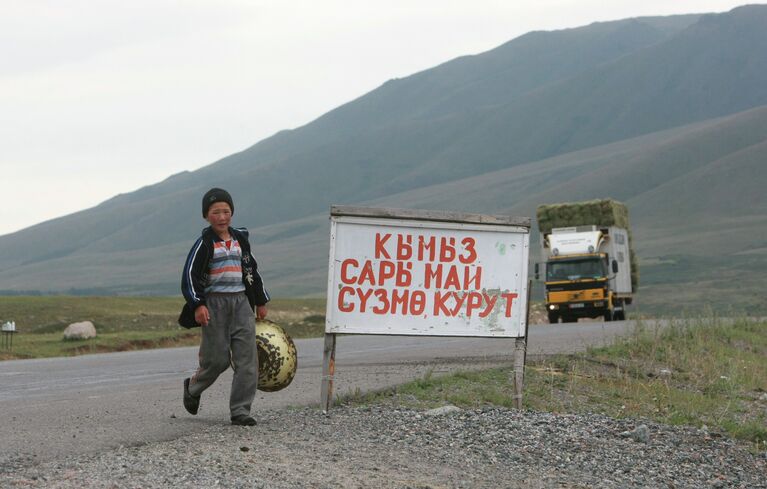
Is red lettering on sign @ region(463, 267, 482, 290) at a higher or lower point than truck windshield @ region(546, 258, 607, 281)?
lower

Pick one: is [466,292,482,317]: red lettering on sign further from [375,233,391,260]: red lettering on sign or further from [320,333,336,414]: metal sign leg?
[320,333,336,414]: metal sign leg

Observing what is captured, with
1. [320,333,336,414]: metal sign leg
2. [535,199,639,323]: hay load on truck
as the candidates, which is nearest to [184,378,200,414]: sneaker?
[320,333,336,414]: metal sign leg

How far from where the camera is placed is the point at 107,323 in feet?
136

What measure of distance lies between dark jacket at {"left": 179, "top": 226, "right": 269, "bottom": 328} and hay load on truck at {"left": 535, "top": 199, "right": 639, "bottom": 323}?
3214 centimetres

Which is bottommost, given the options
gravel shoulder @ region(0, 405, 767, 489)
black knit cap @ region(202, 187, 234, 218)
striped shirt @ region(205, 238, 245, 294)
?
gravel shoulder @ region(0, 405, 767, 489)

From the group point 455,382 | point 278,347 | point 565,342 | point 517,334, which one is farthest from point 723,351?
point 278,347

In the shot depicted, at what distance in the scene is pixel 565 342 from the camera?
24094 mm

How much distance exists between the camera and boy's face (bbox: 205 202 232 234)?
10453 mm

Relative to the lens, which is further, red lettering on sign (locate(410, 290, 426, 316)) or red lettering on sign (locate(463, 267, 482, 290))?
red lettering on sign (locate(463, 267, 482, 290))

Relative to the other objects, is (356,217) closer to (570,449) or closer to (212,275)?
(212,275)

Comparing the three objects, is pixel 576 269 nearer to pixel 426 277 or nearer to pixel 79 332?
pixel 79 332

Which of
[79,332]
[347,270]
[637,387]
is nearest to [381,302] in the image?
[347,270]

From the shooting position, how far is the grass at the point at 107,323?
2991 centimetres

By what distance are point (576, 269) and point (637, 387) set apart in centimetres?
2676
